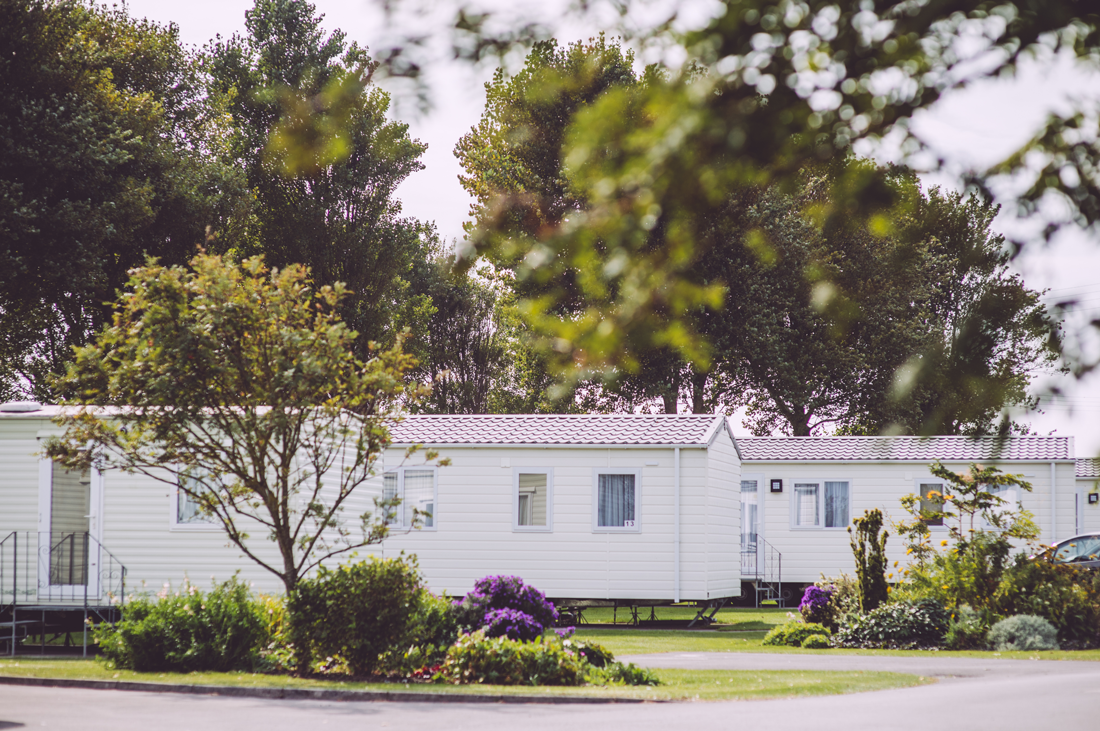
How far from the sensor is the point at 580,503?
800 inches

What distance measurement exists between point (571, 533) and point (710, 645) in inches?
170

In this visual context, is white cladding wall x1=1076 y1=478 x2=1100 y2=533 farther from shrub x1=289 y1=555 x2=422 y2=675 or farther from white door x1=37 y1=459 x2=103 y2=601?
white door x1=37 y1=459 x2=103 y2=601

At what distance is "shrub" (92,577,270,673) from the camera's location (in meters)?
12.4

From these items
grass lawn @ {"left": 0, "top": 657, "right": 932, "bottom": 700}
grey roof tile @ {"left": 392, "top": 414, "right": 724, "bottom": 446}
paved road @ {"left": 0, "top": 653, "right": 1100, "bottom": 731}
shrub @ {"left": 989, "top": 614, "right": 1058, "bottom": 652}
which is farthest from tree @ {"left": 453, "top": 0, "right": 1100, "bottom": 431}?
grey roof tile @ {"left": 392, "top": 414, "right": 724, "bottom": 446}

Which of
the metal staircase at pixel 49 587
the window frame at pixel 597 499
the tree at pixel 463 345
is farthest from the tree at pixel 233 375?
the tree at pixel 463 345

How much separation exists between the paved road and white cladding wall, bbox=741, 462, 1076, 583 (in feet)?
42.5

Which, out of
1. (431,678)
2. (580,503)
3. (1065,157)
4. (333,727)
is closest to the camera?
(1065,157)

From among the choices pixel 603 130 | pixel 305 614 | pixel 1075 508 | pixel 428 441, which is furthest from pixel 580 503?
pixel 603 130

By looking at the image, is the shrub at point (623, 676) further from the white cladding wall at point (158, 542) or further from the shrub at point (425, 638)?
the white cladding wall at point (158, 542)

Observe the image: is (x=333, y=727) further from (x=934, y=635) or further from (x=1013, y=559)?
(x=1013, y=559)

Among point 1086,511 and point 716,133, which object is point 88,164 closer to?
point 716,133

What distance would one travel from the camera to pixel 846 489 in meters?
24.7

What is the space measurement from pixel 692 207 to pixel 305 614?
9.94m

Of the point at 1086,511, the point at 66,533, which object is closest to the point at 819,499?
the point at 1086,511
